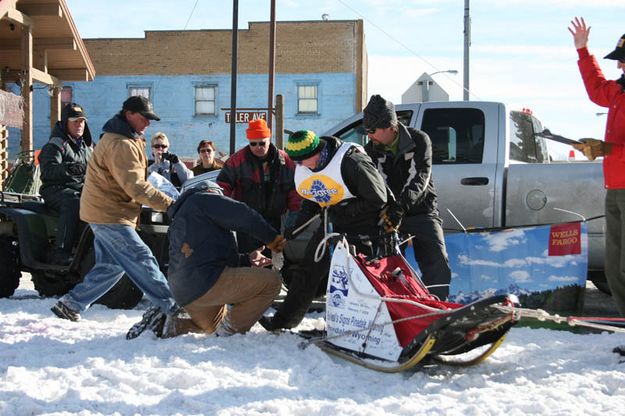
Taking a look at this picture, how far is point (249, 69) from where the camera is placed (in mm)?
30297

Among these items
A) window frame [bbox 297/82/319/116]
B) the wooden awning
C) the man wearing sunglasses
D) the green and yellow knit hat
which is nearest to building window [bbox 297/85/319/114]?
window frame [bbox 297/82/319/116]

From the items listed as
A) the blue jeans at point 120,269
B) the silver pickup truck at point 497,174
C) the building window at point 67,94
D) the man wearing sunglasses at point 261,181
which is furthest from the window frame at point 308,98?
the blue jeans at point 120,269

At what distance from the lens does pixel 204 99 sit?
30750 millimetres

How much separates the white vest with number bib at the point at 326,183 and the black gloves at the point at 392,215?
0.25 metres

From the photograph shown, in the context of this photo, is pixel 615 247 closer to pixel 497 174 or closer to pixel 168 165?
pixel 497 174

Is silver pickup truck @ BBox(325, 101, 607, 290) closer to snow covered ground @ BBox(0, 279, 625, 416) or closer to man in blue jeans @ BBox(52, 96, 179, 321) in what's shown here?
snow covered ground @ BBox(0, 279, 625, 416)

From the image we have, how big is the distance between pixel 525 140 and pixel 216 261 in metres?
3.74

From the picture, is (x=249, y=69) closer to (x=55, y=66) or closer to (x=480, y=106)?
(x=55, y=66)

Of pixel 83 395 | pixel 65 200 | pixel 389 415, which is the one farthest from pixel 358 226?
pixel 65 200

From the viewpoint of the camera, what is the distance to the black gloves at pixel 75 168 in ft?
25.3

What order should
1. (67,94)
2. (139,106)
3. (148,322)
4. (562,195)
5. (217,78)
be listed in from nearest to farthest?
(148,322) → (139,106) → (562,195) → (67,94) → (217,78)

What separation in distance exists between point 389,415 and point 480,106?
171 inches

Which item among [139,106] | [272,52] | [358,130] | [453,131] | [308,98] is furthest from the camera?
[308,98]

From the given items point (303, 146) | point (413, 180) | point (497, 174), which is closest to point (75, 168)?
point (303, 146)
